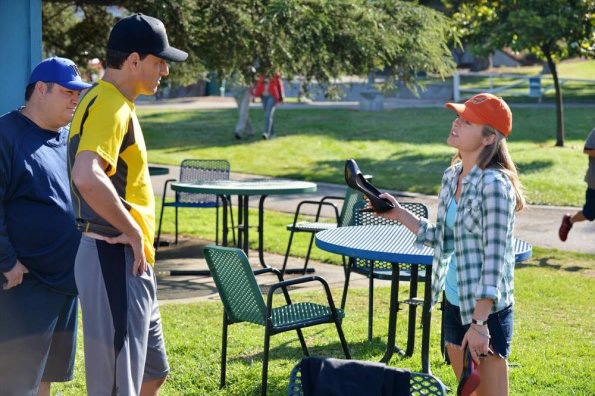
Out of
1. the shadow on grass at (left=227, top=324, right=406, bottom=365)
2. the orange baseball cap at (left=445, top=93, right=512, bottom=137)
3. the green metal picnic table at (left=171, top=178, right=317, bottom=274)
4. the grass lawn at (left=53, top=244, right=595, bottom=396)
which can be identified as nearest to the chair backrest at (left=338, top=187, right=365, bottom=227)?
the grass lawn at (left=53, top=244, right=595, bottom=396)

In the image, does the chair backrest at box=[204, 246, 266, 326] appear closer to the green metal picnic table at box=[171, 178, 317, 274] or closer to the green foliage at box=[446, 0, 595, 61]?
the green metal picnic table at box=[171, 178, 317, 274]

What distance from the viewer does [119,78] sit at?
13.3 ft

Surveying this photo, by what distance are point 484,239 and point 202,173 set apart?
25.1 ft

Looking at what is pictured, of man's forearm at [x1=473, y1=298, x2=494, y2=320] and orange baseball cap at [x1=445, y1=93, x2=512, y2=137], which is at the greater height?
orange baseball cap at [x1=445, y1=93, x2=512, y2=137]

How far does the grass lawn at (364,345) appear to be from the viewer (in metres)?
6.16

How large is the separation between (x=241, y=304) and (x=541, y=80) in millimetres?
30350

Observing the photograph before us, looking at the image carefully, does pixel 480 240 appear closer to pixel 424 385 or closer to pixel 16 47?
pixel 424 385

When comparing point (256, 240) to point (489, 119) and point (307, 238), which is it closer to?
point (307, 238)

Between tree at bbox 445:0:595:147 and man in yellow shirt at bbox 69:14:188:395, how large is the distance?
1660cm

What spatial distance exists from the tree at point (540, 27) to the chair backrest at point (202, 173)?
10237 mm

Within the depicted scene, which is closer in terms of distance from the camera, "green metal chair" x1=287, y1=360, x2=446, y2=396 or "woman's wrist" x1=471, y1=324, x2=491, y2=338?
"green metal chair" x1=287, y1=360, x2=446, y2=396

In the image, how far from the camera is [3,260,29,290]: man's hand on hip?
4593mm

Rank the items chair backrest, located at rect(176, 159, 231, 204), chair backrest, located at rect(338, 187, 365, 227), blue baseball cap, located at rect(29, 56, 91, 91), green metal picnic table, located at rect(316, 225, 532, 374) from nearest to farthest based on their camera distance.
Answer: blue baseball cap, located at rect(29, 56, 91, 91)
green metal picnic table, located at rect(316, 225, 532, 374)
chair backrest, located at rect(338, 187, 365, 227)
chair backrest, located at rect(176, 159, 231, 204)

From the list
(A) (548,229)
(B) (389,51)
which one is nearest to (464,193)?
(B) (389,51)
